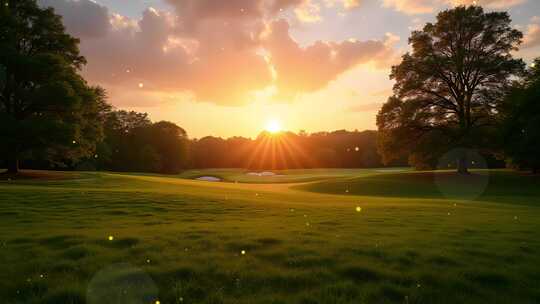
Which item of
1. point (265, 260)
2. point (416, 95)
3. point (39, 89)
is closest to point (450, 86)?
point (416, 95)

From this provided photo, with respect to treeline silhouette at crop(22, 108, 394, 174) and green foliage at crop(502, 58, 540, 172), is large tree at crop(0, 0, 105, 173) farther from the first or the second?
green foliage at crop(502, 58, 540, 172)

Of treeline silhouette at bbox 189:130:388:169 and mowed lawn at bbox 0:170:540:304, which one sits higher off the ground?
treeline silhouette at bbox 189:130:388:169

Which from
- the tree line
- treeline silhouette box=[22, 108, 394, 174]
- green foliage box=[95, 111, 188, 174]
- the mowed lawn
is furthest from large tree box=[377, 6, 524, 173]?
green foliage box=[95, 111, 188, 174]

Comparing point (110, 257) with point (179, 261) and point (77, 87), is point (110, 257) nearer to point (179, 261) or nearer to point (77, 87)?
point (179, 261)

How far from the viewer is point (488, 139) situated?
30688 millimetres

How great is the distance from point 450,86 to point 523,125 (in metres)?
7.51

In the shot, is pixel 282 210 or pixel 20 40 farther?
pixel 20 40

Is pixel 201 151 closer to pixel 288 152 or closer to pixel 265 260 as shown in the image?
pixel 288 152

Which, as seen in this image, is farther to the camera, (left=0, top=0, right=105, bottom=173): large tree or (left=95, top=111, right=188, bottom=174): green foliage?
(left=95, top=111, right=188, bottom=174): green foliage

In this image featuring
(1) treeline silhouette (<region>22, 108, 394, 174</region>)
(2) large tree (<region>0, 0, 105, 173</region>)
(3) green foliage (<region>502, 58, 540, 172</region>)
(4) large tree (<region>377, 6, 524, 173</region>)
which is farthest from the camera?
(1) treeline silhouette (<region>22, 108, 394, 174</region>)

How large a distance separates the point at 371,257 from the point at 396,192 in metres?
24.3

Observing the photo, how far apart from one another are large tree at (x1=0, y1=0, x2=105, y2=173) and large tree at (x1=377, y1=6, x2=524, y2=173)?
3058cm

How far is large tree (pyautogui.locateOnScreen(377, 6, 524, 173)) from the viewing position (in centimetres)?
3114

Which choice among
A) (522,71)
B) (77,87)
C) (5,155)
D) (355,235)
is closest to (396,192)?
(522,71)
